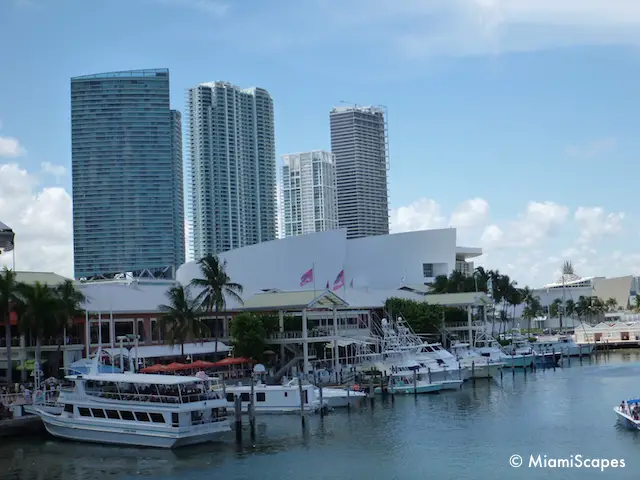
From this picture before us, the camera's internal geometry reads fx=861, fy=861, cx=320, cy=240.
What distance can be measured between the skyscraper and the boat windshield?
491 feet

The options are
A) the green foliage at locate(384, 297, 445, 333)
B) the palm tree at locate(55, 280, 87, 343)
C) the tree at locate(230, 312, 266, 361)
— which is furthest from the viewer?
the green foliage at locate(384, 297, 445, 333)

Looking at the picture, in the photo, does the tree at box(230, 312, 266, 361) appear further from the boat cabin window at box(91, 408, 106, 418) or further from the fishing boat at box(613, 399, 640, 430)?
the fishing boat at box(613, 399, 640, 430)

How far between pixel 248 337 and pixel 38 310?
16894 millimetres

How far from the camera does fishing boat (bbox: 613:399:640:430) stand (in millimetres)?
43231

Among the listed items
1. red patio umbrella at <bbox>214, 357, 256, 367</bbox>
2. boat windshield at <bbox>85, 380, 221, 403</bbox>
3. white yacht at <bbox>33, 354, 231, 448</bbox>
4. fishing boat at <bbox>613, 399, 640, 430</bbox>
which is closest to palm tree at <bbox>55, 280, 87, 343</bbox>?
red patio umbrella at <bbox>214, 357, 256, 367</bbox>

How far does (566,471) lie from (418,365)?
32.8m

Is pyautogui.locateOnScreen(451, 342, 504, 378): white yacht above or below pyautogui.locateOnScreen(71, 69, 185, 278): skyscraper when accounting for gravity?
below

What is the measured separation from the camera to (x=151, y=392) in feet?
147

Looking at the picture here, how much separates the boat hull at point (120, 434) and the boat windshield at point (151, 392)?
1.57m

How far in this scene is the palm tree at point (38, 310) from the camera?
56.5 metres

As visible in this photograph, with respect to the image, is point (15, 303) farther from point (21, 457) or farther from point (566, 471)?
point (566, 471)

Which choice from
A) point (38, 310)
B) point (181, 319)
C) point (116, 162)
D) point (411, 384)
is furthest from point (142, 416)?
point (116, 162)

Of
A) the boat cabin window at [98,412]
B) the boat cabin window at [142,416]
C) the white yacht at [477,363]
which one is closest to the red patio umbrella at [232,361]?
the boat cabin window at [98,412]

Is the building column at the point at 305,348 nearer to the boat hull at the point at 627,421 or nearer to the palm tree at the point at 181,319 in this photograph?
the palm tree at the point at 181,319
